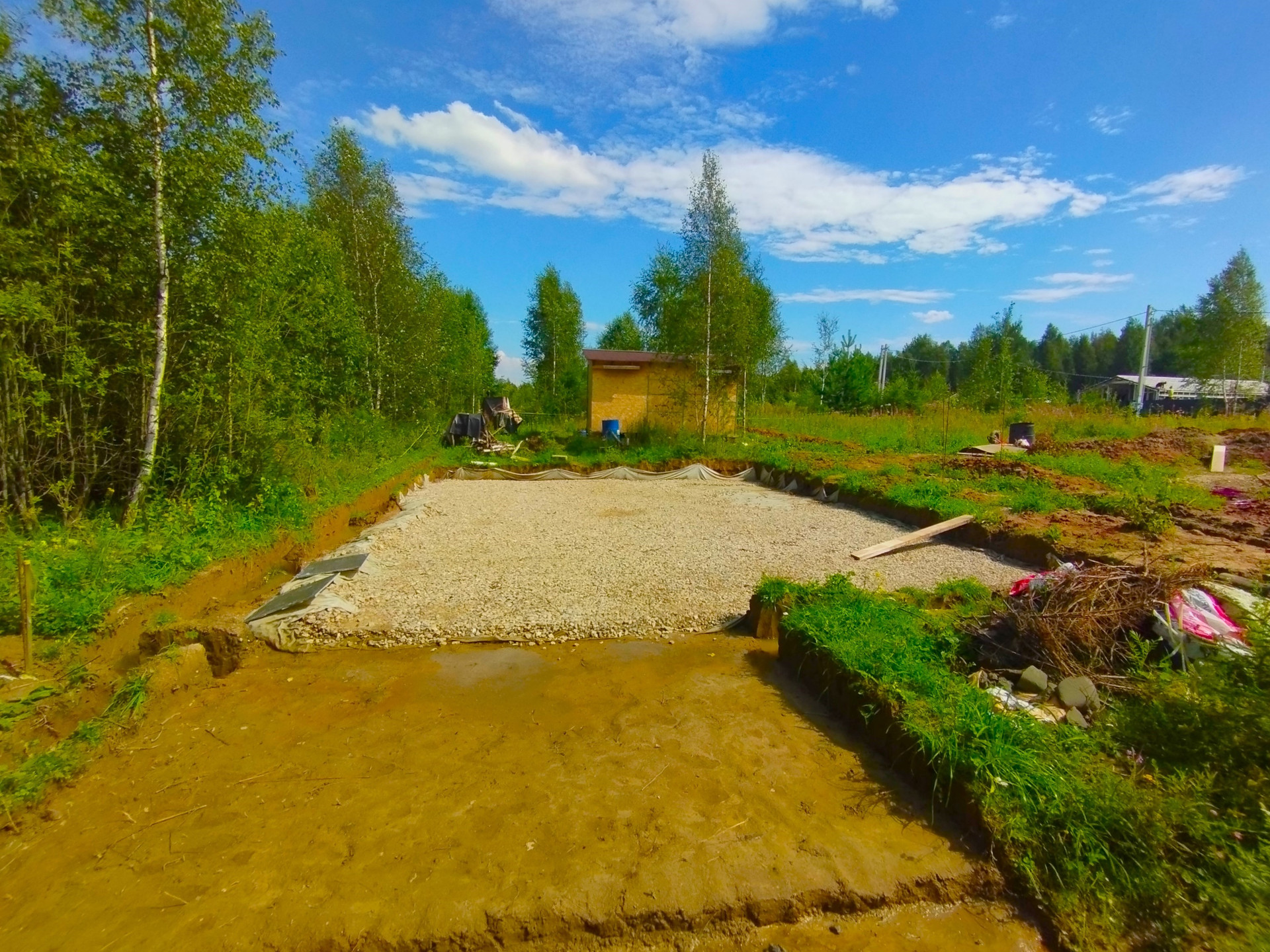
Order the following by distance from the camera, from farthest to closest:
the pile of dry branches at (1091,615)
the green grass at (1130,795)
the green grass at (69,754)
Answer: the pile of dry branches at (1091,615)
the green grass at (69,754)
the green grass at (1130,795)

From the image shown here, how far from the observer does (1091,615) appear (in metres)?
3.29

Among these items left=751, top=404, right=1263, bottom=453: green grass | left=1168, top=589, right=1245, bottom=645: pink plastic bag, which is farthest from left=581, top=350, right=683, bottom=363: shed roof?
left=1168, top=589, right=1245, bottom=645: pink plastic bag

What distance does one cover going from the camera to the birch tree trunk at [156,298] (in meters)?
4.95

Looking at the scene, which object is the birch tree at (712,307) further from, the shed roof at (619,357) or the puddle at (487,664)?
the puddle at (487,664)

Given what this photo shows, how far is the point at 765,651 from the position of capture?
4.14 meters

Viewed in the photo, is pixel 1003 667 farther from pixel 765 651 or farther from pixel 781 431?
pixel 781 431

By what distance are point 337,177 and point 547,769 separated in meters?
14.8

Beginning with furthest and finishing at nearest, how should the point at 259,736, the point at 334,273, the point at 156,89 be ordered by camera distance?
the point at 334,273 < the point at 156,89 < the point at 259,736

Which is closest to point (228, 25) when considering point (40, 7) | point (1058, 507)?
point (40, 7)

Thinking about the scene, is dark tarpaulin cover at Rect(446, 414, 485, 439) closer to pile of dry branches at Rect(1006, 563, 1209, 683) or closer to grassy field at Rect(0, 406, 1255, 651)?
grassy field at Rect(0, 406, 1255, 651)

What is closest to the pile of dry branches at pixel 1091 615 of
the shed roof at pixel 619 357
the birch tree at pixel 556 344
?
the shed roof at pixel 619 357

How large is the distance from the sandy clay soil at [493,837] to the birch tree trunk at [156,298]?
279cm

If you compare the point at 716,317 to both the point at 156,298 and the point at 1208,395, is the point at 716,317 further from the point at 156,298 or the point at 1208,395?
the point at 1208,395

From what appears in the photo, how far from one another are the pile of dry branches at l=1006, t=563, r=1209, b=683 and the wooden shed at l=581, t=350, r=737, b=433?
12.3 metres
